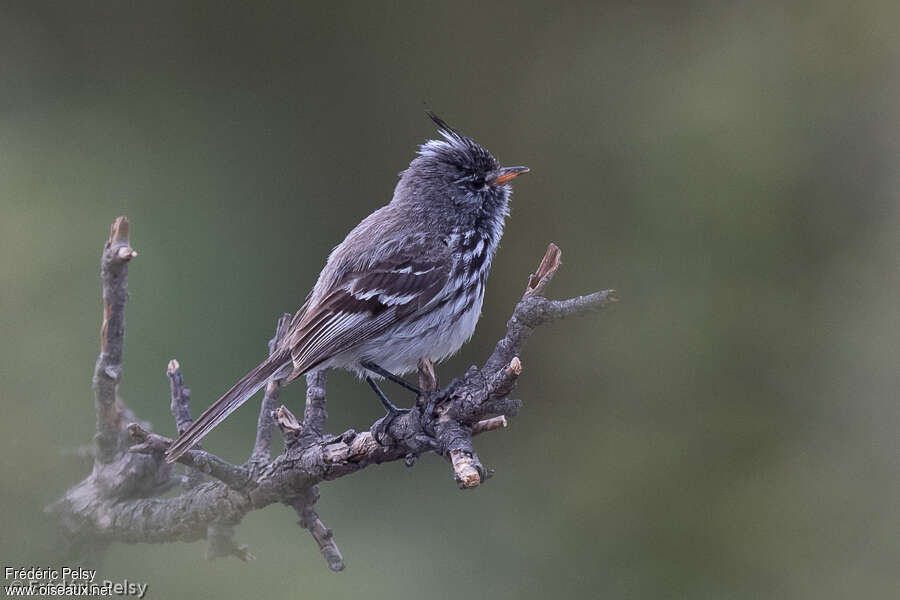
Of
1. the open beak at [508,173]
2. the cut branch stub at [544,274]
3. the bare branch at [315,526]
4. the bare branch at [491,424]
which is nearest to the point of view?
the bare branch at [491,424]

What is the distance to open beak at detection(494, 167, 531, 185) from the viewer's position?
538cm

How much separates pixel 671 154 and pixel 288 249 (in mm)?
3188

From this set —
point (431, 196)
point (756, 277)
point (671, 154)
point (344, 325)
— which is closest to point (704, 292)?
point (756, 277)

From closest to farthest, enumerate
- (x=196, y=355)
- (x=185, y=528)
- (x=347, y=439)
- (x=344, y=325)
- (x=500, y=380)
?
(x=500, y=380), (x=347, y=439), (x=185, y=528), (x=344, y=325), (x=196, y=355)

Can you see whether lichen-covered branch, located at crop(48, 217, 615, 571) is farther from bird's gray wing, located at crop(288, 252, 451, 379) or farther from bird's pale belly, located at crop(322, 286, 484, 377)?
bird's pale belly, located at crop(322, 286, 484, 377)

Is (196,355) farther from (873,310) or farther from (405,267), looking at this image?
(873,310)

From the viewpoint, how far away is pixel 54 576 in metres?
4.19

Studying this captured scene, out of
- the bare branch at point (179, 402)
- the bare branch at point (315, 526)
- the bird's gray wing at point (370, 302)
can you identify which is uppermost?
the bird's gray wing at point (370, 302)

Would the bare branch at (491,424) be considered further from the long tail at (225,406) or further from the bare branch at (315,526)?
the long tail at (225,406)

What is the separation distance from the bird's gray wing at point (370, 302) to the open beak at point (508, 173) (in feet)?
2.24

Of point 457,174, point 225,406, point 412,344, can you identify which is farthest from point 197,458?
point 457,174

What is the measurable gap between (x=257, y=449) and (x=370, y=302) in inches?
37.4

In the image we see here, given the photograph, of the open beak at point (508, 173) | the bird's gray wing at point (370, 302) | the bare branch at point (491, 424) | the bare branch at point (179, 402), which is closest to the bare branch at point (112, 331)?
the bare branch at point (179, 402)

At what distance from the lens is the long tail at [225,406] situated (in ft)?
13.0
